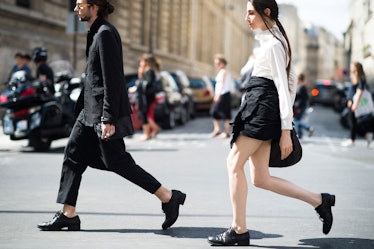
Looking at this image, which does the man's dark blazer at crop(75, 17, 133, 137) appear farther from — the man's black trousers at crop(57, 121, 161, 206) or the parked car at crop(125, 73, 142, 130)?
the parked car at crop(125, 73, 142, 130)

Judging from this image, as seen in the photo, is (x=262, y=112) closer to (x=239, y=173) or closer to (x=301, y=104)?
(x=239, y=173)

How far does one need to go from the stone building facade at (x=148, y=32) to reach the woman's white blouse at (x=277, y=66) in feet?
55.7

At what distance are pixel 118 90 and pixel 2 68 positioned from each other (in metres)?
17.2

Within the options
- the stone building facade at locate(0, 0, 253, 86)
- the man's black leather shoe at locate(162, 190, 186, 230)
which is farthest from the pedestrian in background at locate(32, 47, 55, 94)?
the stone building facade at locate(0, 0, 253, 86)

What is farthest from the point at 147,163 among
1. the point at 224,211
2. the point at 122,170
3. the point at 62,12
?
the point at 62,12

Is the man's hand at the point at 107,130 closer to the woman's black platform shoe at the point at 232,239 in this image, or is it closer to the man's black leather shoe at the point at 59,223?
the man's black leather shoe at the point at 59,223

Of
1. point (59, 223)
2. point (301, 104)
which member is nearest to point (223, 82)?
point (301, 104)

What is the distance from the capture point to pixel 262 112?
5.55 meters

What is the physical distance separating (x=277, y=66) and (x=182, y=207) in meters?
2.56

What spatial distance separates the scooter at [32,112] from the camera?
1348cm

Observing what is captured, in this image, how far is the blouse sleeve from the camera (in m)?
5.47

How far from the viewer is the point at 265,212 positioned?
7496 mm

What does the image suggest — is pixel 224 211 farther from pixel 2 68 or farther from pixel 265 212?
pixel 2 68

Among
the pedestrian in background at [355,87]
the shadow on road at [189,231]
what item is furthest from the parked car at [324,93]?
the shadow on road at [189,231]
